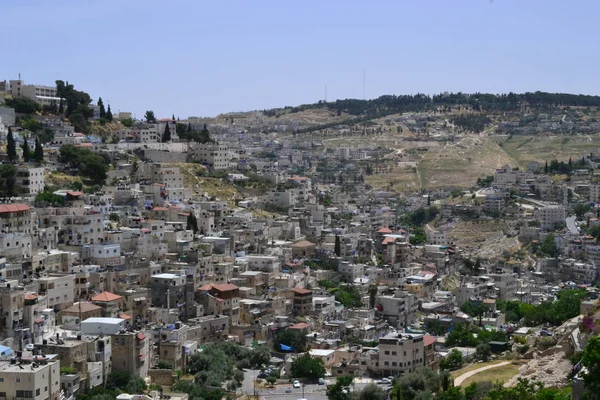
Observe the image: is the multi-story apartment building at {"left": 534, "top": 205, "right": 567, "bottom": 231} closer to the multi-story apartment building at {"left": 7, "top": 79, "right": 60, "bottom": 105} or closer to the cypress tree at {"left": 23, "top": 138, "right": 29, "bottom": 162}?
the multi-story apartment building at {"left": 7, "top": 79, "right": 60, "bottom": 105}

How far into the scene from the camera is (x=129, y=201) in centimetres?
4931

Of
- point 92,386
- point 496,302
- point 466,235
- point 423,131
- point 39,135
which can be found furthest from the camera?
point 423,131

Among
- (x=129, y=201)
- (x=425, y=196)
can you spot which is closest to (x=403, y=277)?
(x=129, y=201)

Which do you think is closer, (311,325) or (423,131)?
(311,325)

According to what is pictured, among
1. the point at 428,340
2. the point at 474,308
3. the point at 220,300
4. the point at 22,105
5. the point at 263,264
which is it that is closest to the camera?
the point at 428,340

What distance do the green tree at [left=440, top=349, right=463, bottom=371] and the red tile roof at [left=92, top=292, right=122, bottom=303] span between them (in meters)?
11.2

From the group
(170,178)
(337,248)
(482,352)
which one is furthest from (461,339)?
(170,178)

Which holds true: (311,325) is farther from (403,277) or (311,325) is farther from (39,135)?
(39,135)

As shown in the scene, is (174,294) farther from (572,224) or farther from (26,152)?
(572,224)

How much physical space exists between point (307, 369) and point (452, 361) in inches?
207

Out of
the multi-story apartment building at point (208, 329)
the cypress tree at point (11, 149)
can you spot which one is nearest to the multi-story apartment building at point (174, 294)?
the multi-story apartment building at point (208, 329)

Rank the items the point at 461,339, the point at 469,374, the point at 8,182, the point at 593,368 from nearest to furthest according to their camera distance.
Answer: the point at 593,368 → the point at 469,374 → the point at 461,339 → the point at 8,182

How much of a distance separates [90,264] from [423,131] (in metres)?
95.5

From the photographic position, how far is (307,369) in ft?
114
